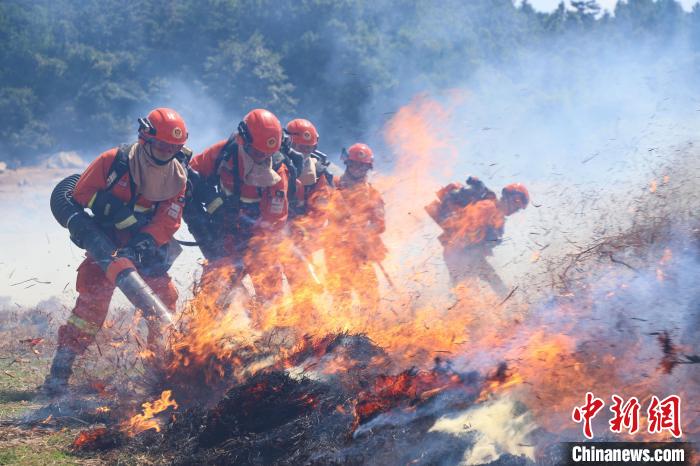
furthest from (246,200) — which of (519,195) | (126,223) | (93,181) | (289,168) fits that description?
(519,195)

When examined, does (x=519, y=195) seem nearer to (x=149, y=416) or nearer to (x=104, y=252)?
(x=104, y=252)

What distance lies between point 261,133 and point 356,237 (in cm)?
214

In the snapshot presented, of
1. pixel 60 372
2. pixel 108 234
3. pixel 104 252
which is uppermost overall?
pixel 108 234

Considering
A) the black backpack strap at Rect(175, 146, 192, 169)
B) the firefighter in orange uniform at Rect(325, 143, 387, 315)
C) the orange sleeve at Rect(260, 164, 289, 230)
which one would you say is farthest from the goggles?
the firefighter in orange uniform at Rect(325, 143, 387, 315)

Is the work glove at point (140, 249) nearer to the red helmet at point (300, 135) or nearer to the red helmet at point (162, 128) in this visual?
the red helmet at point (162, 128)

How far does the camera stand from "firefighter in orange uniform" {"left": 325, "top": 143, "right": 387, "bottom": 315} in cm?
761

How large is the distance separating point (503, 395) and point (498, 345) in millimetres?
454

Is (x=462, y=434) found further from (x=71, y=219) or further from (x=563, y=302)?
(x=71, y=219)

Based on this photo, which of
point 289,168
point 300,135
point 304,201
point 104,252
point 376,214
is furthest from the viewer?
point 376,214

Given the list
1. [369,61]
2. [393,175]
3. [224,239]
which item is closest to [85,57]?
[369,61]

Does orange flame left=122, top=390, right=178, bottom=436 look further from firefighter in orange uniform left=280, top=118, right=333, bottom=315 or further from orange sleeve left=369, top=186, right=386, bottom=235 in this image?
orange sleeve left=369, top=186, right=386, bottom=235

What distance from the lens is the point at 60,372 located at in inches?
229

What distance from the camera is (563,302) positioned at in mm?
4793

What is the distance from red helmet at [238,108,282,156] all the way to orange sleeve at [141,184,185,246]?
895mm
